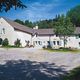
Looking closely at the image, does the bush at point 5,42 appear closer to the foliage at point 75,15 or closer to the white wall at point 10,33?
the white wall at point 10,33

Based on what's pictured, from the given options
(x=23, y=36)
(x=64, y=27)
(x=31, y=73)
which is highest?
(x=64, y=27)

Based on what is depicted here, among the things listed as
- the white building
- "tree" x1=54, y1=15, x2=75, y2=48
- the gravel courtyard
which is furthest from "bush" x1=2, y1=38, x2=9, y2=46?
the gravel courtyard

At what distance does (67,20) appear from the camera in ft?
204

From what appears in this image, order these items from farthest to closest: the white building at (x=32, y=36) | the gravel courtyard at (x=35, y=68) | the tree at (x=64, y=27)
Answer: the white building at (x=32, y=36)
the tree at (x=64, y=27)
the gravel courtyard at (x=35, y=68)

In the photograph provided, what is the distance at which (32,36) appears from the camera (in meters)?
73.1

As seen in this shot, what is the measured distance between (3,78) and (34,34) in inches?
2226

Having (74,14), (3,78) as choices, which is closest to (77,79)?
(3,78)

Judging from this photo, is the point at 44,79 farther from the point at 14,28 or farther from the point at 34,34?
the point at 34,34

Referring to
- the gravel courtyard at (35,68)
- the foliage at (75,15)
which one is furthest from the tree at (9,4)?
the foliage at (75,15)

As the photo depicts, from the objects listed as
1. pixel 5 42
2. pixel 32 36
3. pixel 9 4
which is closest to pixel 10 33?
pixel 5 42

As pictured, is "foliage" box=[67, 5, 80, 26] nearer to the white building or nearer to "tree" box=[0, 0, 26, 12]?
the white building

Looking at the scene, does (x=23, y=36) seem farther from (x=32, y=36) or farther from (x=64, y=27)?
(x=64, y=27)

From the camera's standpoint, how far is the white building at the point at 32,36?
63.7 meters

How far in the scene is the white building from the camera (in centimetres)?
6369
